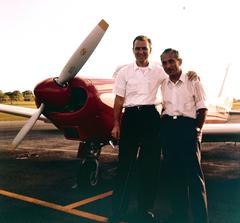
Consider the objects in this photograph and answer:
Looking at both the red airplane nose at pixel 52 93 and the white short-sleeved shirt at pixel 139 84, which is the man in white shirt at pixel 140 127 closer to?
the white short-sleeved shirt at pixel 139 84

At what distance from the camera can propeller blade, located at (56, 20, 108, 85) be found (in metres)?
4.79

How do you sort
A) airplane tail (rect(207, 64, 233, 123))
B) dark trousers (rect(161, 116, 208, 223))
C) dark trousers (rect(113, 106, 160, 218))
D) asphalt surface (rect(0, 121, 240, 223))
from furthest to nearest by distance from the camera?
airplane tail (rect(207, 64, 233, 123))
asphalt surface (rect(0, 121, 240, 223))
dark trousers (rect(113, 106, 160, 218))
dark trousers (rect(161, 116, 208, 223))

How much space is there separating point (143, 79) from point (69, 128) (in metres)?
1.73

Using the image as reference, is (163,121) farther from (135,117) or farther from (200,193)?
(200,193)

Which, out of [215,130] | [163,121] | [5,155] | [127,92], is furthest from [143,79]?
[5,155]

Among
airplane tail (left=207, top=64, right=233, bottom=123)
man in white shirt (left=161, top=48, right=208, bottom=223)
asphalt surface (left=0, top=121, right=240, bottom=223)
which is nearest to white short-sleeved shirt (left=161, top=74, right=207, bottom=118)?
man in white shirt (left=161, top=48, right=208, bottom=223)

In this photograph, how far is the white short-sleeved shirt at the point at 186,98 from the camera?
140 inches

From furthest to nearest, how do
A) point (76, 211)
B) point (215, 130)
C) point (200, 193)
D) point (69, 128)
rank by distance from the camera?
point (215, 130), point (69, 128), point (76, 211), point (200, 193)

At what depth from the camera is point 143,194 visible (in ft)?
12.6

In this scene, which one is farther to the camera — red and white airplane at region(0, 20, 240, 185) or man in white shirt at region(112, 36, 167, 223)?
red and white airplane at region(0, 20, 240, 185)

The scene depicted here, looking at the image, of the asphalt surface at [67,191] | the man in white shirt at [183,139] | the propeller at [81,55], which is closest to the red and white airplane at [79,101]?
the propeller at [81,55]

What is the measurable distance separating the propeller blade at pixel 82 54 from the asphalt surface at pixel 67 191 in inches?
67.8

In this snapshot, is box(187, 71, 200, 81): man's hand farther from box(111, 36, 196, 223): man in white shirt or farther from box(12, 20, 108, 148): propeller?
box(12, 20, 108, 148): propeller

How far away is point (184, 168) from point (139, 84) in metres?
1.04
